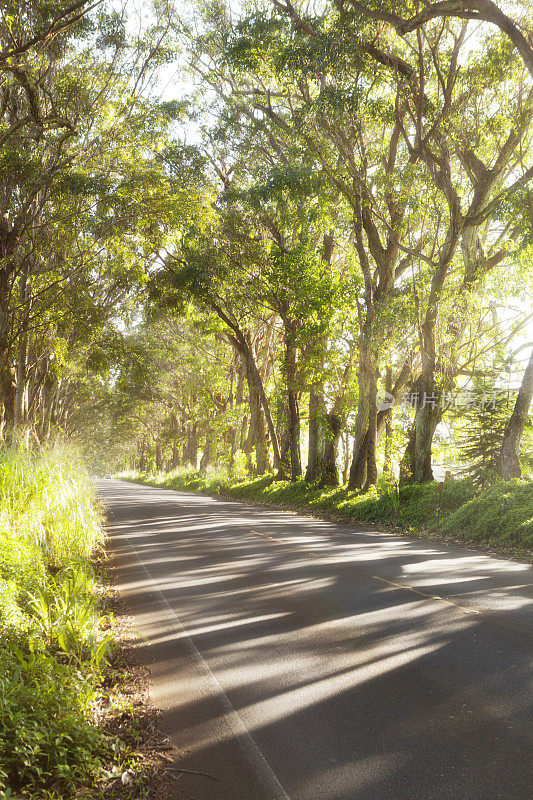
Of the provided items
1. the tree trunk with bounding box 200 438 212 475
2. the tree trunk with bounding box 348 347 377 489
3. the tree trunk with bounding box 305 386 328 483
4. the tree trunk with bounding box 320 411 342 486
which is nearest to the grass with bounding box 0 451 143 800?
the tree trunk with bounding box 348 347 377 489

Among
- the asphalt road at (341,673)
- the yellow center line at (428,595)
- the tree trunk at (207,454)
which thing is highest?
the tree trunk at (207,454)

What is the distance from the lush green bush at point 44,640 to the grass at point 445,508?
798cm

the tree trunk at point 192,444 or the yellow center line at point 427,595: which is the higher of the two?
the tree trunk at point 192,444

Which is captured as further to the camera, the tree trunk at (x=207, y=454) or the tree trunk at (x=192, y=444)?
the tree trunk at (x=192, y=444)

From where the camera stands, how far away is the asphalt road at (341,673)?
143 inches

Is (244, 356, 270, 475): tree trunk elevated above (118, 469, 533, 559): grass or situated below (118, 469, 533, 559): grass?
above

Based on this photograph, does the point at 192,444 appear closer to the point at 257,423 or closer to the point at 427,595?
the point at 257,423

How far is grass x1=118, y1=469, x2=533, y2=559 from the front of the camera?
39.7 feet

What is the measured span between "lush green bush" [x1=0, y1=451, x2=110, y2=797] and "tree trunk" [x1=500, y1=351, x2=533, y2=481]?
390 inches

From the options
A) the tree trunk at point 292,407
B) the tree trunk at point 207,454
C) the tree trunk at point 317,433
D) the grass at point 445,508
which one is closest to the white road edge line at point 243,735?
the grass at point 445,508

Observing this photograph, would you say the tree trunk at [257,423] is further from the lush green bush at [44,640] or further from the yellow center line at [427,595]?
the yellow center line at [427,595]

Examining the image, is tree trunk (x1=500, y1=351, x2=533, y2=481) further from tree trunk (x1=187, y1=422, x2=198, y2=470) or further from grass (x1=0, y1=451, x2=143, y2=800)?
tree trunk (x1=187, y1=422, x2=198, y2=470)

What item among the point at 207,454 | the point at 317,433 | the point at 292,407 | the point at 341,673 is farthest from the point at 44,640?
the point at 207,454

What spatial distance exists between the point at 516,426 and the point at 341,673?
10712mm
